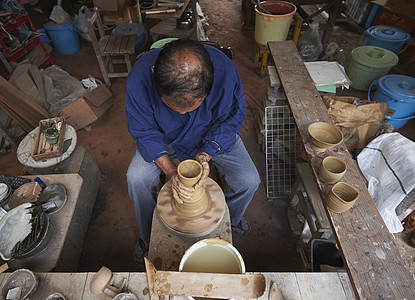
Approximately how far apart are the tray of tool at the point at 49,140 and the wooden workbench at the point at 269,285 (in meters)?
1.36

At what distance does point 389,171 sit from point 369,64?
2541mm

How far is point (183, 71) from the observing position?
141cm

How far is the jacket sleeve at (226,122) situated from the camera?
1.99m

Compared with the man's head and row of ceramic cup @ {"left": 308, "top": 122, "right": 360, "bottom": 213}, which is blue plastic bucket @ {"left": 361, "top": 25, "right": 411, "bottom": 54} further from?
the man's head

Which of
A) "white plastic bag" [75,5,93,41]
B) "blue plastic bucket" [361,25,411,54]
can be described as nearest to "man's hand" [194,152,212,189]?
"blue plastic bucket" [361,25,411,54]

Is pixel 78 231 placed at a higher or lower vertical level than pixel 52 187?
lower

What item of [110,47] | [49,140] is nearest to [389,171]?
[49,140]

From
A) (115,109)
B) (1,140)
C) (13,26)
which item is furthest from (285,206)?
(13,26)

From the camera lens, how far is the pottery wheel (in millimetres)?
1636

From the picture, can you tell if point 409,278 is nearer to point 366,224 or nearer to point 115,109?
point 366,224

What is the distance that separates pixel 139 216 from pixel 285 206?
171 cm

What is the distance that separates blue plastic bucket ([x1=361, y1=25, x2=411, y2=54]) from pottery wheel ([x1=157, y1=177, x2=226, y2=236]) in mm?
4539

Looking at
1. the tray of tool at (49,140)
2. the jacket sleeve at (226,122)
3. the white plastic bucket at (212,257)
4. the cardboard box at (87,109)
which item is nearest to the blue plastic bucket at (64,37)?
the cardboard box at (87,109)

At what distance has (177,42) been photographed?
1.46m
